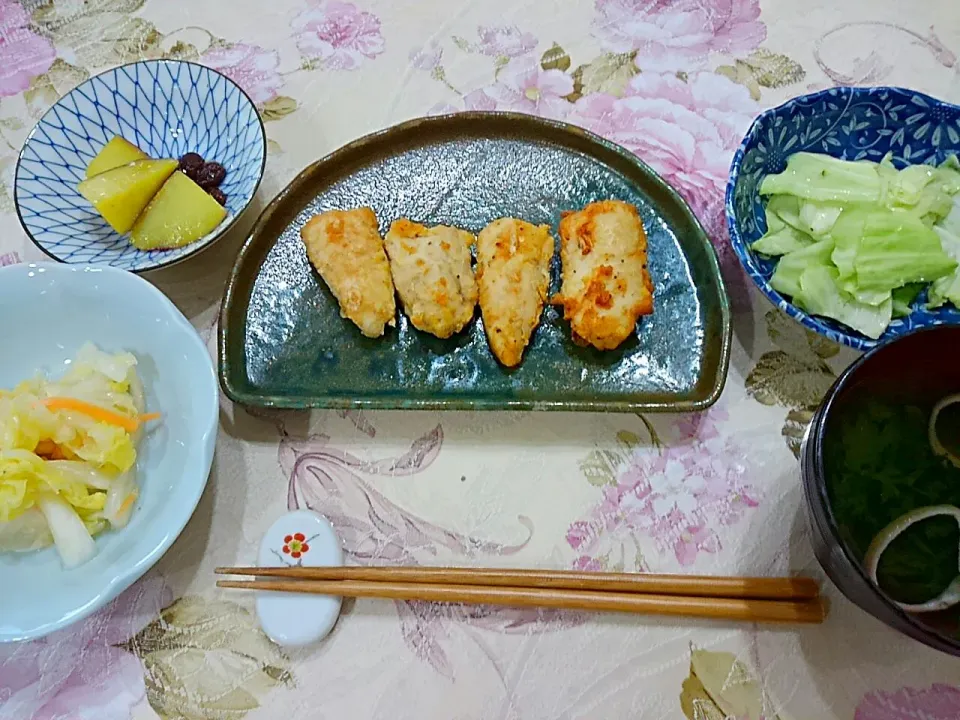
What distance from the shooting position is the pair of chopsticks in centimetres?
149

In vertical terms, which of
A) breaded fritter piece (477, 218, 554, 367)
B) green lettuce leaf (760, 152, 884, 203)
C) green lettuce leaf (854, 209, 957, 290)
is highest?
green lettuce leaf (760, 152, 884, 203)

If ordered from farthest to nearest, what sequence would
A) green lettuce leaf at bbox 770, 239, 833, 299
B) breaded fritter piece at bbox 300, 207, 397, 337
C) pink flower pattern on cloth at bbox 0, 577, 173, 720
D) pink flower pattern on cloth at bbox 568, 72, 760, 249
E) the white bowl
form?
1. pink flower pattern on cloth at bbox 568, 72, 760, 249
2. breaded fritter piece at bbox 300, 207, 397, 337
3. green lettuce leaf at bbox 770, 239, 833, 299
4. pink flower pattern on cloth at bbox 0, 577, 173, 720
5. the white bowl

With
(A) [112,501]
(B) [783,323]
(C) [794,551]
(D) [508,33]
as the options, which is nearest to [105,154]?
(A) [112,501]

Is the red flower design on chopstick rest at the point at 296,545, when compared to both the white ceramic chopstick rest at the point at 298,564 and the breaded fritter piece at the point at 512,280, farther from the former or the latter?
the breaded fritter piece at the point at 512,280

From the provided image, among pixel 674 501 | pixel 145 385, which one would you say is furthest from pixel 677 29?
pixel 145 385

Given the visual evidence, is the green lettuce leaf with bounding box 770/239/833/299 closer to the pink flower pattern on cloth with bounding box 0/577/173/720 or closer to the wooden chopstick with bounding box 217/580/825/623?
the wooden chopstick with bounding box 217/580/825/623

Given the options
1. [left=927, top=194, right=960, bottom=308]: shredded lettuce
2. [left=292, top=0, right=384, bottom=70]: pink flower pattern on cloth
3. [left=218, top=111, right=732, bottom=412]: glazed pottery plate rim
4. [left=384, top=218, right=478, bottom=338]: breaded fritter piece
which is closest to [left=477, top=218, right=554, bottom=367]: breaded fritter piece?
[left=384, top=218, right=478, bottom=338]: breaded fritter piece

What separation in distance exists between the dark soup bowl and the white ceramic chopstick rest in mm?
946

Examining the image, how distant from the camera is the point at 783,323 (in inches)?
70.4

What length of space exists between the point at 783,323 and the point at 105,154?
5.64ft

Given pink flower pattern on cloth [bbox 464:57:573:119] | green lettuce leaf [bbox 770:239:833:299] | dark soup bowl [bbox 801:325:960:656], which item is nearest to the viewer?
dark soup bowl [bbox 801:325:960:656]

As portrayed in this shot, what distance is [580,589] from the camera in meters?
1.52

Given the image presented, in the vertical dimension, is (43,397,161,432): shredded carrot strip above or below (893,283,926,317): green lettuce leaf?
below

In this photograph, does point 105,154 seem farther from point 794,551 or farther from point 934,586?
point 934,586
